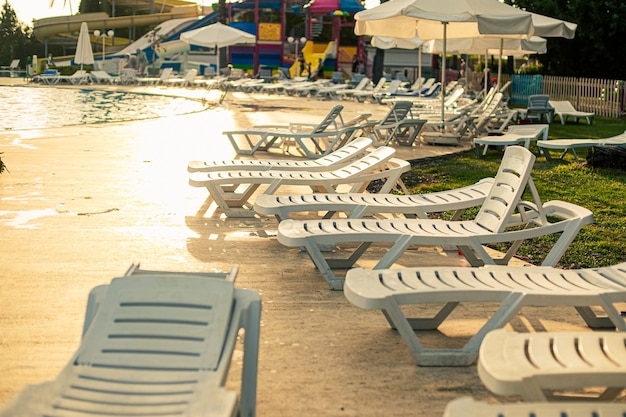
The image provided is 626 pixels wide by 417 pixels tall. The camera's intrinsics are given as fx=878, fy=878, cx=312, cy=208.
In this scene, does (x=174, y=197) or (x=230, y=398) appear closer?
(x=230, y=398)

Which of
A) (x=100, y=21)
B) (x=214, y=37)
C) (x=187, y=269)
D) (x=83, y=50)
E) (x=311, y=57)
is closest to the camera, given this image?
(x=187, y=269)

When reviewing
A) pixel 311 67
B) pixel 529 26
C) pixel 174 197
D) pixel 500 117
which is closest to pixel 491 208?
pixel 174 197

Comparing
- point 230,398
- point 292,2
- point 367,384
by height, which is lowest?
point 367,384

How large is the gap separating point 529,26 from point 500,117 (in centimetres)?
383

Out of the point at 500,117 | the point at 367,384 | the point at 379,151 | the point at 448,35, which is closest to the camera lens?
the point at 367,384

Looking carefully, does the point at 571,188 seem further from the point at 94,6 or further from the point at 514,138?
the point at 94,6

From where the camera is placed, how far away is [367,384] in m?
3.70

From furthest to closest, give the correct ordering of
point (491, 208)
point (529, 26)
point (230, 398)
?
point (529, 26)
point (491, 208)
point (230, 398)

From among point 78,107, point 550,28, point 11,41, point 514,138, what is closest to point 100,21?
point 11,41

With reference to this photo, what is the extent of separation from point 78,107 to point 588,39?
16.1 m

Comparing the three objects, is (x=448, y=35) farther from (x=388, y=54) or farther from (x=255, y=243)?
(x=388, y=54)

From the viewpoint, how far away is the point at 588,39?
2822 centimetres

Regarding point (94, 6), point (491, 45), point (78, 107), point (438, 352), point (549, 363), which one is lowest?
point (438, 352)

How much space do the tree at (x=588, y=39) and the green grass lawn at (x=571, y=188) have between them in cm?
1514
